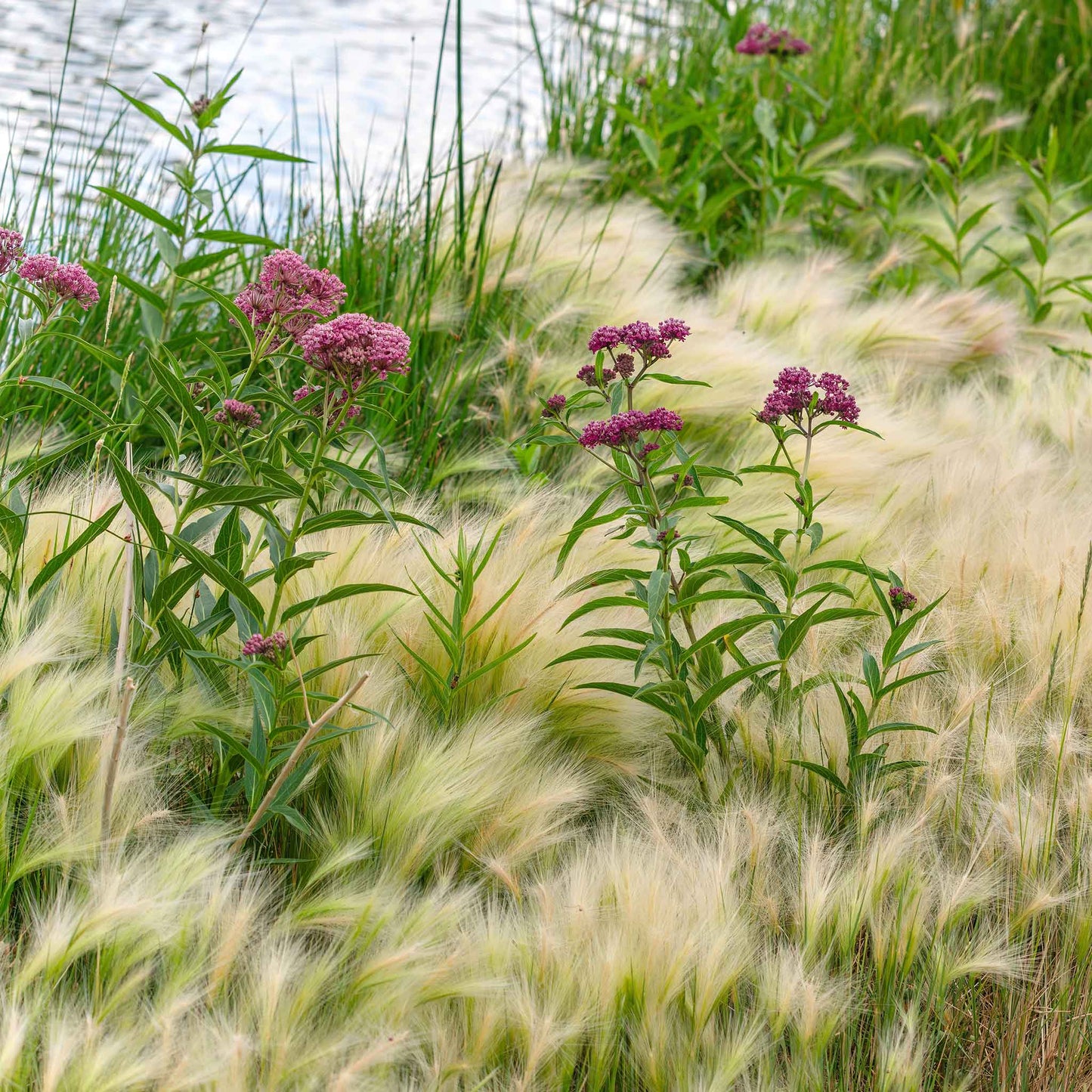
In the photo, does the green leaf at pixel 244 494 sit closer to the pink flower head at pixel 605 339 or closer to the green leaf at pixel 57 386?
the green leaf at pixel 57 386

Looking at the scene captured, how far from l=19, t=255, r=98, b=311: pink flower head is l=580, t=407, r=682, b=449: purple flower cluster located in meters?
0.54

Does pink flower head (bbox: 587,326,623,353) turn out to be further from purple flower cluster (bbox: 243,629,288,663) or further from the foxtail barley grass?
purple flower cluster (bbox: 243,629,288,663)

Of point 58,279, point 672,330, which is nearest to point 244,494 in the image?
point 58,279

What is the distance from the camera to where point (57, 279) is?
1.19 m

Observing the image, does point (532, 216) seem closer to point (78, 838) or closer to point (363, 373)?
point (363, 373)

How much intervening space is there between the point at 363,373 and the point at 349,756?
16.2 inches

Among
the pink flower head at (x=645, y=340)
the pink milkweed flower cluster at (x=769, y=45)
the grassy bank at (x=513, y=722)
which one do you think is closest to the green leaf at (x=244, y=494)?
the grassy bank at (x=513, y=722)


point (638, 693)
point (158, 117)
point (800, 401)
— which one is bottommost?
point (638, 693)

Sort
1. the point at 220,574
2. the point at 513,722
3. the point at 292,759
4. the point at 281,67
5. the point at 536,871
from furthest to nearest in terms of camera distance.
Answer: the point at 281,67, the point at 513,722, the point at 536,871, the point at 220,574, the point at 292,759

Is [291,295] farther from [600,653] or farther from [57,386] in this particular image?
[600,653]

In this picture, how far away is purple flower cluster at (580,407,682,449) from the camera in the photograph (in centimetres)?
114

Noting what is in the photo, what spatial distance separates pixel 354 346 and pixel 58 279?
0.41 m

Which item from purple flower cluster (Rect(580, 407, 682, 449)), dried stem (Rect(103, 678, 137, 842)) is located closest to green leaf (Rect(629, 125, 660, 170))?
purple flower cluster (Rect(580, 407, 682, 449))

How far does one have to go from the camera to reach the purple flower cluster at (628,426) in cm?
114
